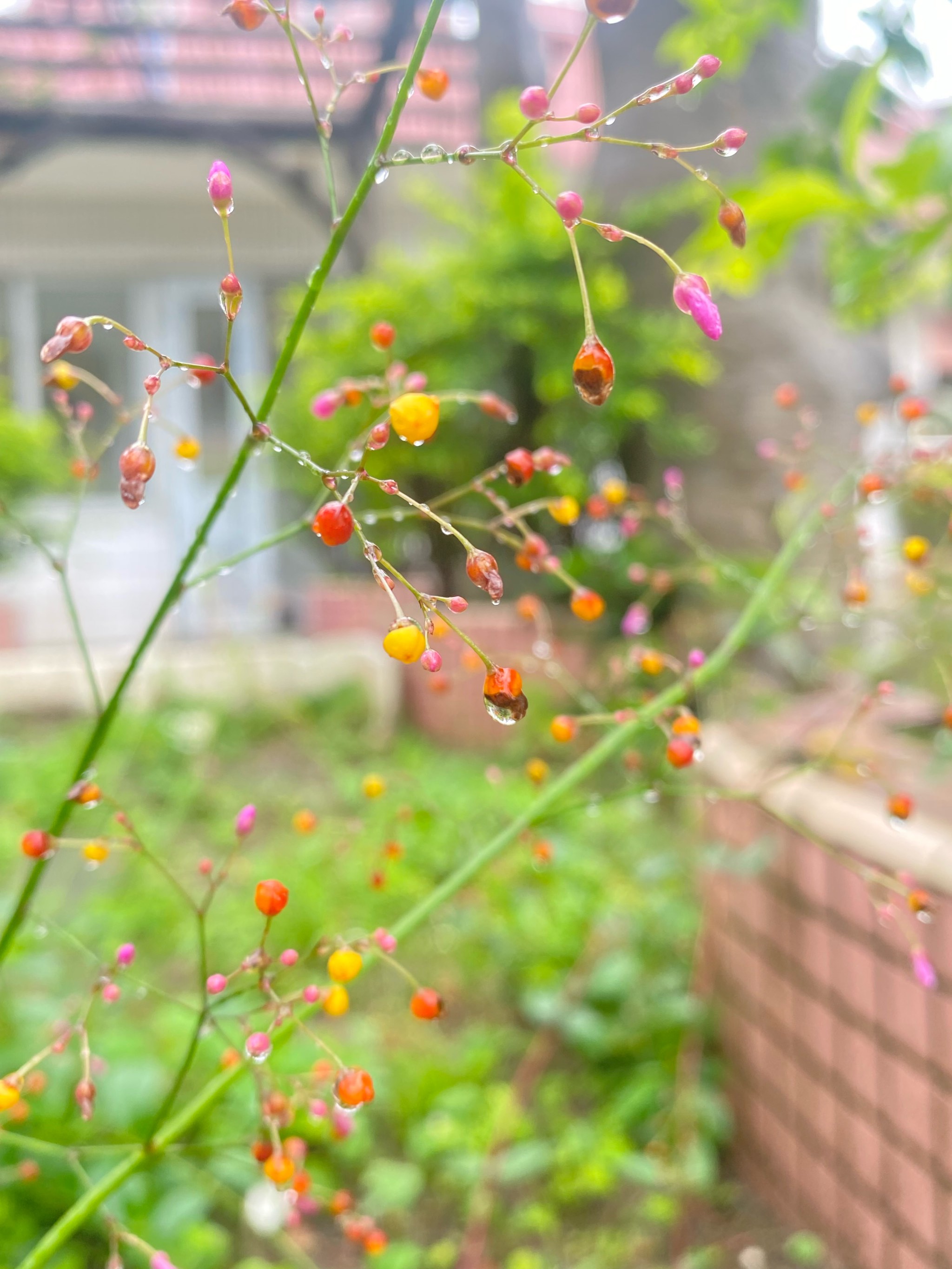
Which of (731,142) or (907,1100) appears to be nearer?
(731,142)

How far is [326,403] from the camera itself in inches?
24.4

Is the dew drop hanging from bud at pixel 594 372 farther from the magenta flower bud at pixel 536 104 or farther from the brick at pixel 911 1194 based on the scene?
the brick at pixel 911 1194

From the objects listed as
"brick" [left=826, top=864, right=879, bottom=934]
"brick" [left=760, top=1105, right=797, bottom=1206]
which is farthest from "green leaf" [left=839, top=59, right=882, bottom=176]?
"brick" [left=760, top=1105, right=797, bottom=1206]

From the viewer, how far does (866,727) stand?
6.35 feet

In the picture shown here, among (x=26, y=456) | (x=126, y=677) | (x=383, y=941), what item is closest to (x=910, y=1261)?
(x=383, y=941)

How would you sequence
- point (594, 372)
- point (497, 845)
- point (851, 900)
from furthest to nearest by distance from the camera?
point (851, 900)
point (497, 845)
point (594, 372)

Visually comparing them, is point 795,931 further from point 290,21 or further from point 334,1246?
point 290,21

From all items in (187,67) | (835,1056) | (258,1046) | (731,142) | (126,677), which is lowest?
(835,1056)

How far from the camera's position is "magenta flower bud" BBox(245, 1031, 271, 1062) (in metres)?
0.46

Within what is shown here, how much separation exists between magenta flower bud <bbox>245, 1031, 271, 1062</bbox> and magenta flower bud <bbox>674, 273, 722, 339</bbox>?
380 mm

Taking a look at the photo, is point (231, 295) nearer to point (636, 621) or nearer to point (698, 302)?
point (698, 302)

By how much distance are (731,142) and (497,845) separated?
43 cm

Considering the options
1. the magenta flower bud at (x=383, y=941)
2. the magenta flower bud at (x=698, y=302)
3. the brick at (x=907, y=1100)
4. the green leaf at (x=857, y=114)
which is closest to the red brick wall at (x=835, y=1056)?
the brick at (x=907, y=1100)

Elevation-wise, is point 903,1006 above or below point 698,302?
below
